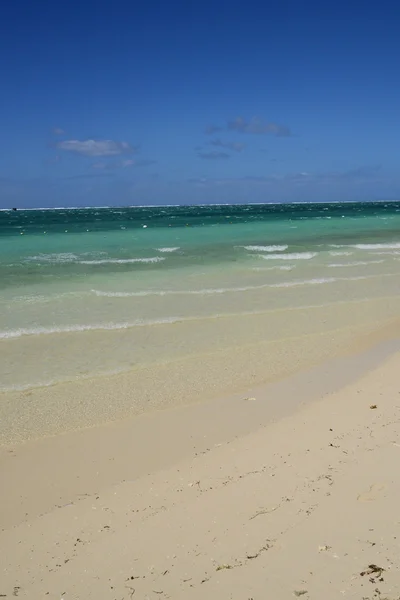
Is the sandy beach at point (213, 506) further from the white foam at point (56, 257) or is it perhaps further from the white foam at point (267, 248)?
the white foam at point (267, 248)

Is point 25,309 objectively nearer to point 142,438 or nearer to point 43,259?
point 142,438

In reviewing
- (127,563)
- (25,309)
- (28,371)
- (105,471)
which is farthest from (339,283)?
(127,563)

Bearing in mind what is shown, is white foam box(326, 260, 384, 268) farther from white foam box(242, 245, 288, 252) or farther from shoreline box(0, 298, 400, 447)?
shoreline box(0, 298, 400, 447)

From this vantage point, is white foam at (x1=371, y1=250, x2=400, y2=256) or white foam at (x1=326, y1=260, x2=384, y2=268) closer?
white foam at (x1=326, y1=260, x2=384, y2=268)

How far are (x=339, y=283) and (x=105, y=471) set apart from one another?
13.2 metres

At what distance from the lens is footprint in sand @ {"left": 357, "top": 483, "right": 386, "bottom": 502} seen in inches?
158

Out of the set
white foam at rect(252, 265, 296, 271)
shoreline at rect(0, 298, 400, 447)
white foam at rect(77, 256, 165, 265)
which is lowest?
shoreline at rect(0, 298, 400, 447)

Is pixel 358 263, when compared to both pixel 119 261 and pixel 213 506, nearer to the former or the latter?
pixel 119 261

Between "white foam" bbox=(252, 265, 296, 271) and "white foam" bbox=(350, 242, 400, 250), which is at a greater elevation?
"white foam" bbox=(350, 242, 400, 250)

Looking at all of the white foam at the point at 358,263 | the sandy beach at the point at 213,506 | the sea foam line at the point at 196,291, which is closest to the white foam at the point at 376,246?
the white foam at the point at 358,263

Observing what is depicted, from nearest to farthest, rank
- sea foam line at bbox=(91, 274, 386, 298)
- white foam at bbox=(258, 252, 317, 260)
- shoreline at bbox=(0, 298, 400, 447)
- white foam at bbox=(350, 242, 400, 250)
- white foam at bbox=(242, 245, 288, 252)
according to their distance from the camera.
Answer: shoreline at bbox=(0, 298, 400, 447) → sea foam line at bbox=(91, 274, 386, 298) → white foam at bbox=(258, 252, 317, 260) → white foam at bbox=(242, 245, 288, 252) → white foam at bbox=(350, 242, 400, 250)

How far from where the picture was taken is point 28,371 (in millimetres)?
8336

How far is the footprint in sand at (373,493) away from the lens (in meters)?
4.00

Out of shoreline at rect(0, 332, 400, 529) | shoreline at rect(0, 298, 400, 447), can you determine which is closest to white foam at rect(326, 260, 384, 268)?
shoreline at rect(0, 298, 400, 447)
